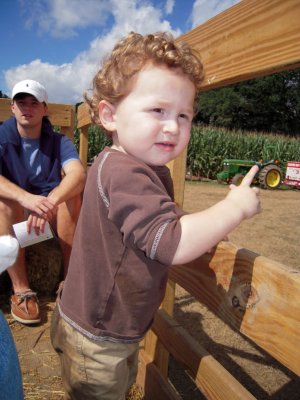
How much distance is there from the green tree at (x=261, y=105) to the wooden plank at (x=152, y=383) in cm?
4742

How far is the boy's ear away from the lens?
1.26 m

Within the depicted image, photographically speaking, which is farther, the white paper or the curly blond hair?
the white paper

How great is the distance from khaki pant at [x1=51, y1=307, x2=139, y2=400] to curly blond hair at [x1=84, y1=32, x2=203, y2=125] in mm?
837

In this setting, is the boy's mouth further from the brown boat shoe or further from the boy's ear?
the brown boat shoe

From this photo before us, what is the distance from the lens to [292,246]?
5.55 m

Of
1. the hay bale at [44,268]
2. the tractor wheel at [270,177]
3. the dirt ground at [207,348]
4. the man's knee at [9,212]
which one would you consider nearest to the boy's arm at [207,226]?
the dirt ground at [207,348]

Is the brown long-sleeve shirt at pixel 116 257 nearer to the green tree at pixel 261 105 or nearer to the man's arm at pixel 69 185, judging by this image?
the man's arm at pixel 69 185

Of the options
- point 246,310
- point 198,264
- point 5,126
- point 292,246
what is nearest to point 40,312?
point 5,126

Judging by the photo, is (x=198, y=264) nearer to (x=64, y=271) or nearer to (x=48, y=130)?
(x=64, y=271)

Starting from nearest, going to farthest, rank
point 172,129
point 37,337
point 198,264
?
point 172,129 → point 198,264 → point 37,337

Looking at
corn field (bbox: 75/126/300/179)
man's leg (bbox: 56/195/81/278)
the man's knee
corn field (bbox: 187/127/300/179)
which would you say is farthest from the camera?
corn field (bbox: 187/127/300/179)

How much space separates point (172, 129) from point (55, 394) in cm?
172

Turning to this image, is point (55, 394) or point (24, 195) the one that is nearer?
point (55, 394)

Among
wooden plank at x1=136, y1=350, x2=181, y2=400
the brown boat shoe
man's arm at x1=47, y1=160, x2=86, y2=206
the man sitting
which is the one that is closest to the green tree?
the man sitting
